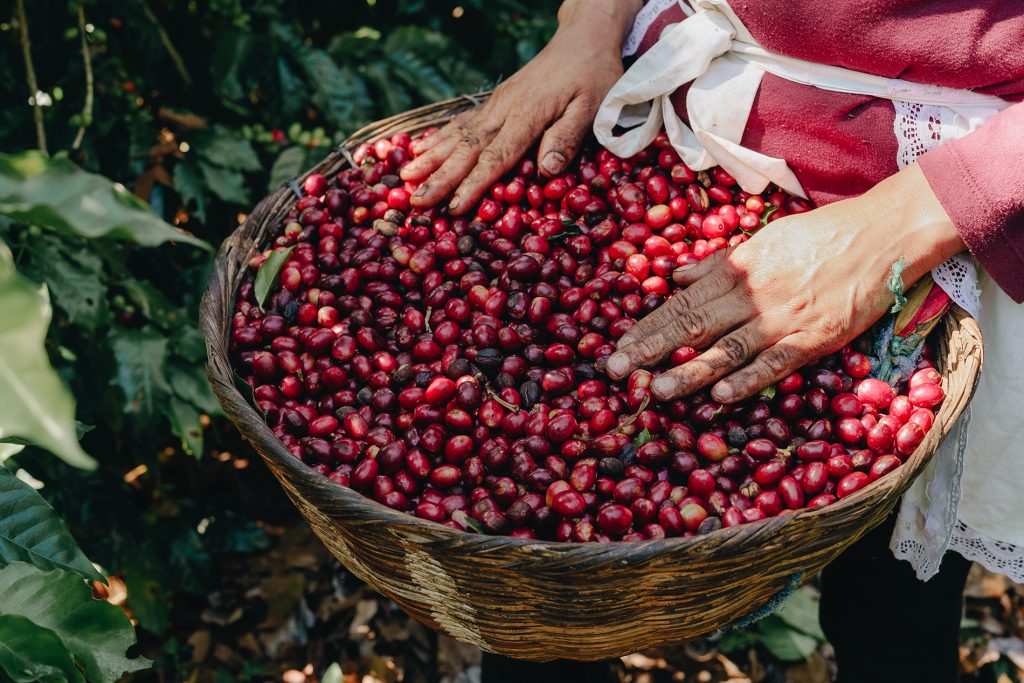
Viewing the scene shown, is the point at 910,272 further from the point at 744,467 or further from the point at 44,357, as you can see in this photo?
the point at 44,357

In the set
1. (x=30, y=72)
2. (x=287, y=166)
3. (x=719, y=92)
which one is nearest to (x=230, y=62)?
(x=287, y=166)

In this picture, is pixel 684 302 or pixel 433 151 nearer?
pixel 684 302

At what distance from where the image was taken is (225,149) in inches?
98.5

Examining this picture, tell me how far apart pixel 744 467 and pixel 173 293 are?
196 cm

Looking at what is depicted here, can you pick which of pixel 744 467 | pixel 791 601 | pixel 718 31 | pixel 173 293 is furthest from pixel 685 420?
pixel 173 293

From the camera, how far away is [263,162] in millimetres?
2777

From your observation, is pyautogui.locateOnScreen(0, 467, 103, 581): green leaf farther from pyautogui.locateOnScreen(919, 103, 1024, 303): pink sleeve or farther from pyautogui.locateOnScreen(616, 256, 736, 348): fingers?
pyautogui.locateOnScreen(919, 103, 1024, 303): pink sleeve

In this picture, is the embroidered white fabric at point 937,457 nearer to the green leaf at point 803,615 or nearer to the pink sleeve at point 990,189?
the pink sleeve at point 990,189

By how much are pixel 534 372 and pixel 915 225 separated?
749mm

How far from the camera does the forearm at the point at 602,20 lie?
1.98m

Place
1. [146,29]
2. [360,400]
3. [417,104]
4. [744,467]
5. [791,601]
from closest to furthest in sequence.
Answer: [744,467] < [360,400] < [146,29] < [791,601] < [417,104]

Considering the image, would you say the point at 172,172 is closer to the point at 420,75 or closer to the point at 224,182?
the point at 224,182

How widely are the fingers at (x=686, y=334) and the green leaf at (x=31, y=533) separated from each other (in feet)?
3.08

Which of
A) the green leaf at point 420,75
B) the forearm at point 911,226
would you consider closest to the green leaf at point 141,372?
the green leaf at point 420,75
